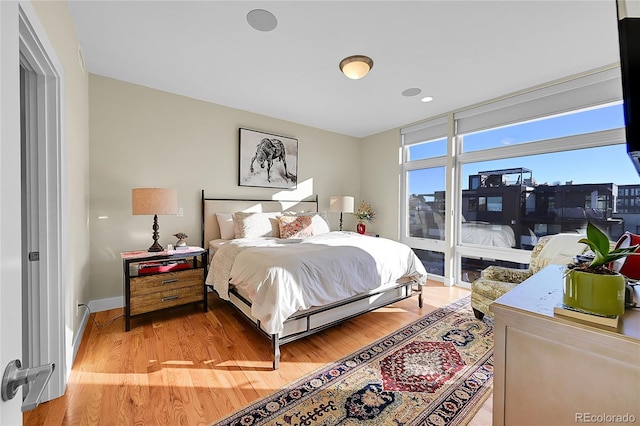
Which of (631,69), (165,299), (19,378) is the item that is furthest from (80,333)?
(631,69)

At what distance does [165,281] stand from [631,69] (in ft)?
11.6

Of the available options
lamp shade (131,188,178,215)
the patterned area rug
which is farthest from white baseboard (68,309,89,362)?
the patterned area rug

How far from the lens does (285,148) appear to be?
14.6ft

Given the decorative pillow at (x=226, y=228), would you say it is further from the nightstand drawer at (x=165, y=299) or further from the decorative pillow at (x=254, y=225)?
the nightstand drawer at (x=165, y=299)

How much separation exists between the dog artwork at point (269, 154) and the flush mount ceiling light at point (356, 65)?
1.90 metres

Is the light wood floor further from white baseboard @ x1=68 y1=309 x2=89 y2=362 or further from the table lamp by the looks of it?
the table lamp

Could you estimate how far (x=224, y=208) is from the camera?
12.6 feet

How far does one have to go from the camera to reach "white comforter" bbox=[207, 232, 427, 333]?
2070 mm

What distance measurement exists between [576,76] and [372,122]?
8.40ft

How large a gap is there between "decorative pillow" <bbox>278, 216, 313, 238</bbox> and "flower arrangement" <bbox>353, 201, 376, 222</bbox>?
1641 mm

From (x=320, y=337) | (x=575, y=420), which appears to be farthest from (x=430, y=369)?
(x=575, y=420)

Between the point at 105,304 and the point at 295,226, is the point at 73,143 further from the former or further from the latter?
the point at 295,226

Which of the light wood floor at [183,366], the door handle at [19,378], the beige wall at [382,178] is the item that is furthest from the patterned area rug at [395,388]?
the beige wall at [382,178]

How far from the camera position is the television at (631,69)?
3.03 ft
